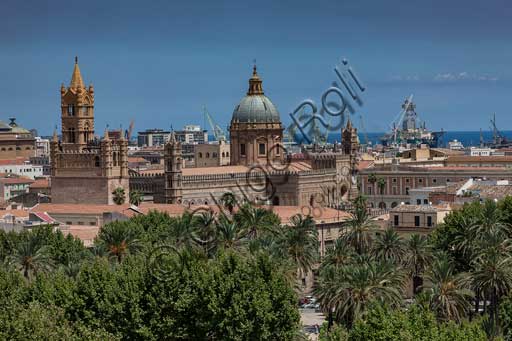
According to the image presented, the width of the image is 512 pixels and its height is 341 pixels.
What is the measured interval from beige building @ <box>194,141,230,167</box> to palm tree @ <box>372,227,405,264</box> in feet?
266

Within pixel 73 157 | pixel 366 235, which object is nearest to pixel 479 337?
pixel 366 235

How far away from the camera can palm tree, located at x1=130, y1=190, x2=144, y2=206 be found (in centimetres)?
10888

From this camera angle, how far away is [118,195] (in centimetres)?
10919

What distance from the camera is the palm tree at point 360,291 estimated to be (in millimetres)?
56891

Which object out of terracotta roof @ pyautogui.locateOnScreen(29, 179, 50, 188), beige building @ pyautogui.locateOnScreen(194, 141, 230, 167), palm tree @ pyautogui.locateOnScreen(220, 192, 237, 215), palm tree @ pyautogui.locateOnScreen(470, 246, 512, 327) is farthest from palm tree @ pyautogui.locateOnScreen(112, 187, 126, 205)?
palm tree @ pyautogui.locateOnScreen(470, 246, 512, 327)

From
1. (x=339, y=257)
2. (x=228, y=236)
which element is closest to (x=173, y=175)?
(x=228, y=236)

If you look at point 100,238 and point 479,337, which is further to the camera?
point 100,238

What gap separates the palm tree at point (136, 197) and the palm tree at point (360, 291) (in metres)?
50.6

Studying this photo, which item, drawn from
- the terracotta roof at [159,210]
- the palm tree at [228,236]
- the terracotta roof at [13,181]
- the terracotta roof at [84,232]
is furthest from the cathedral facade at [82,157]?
the palm tree at [228,236]

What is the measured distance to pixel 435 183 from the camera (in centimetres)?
13825

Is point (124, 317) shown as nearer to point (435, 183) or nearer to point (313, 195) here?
point (313, 195)

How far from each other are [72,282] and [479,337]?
1875 cm

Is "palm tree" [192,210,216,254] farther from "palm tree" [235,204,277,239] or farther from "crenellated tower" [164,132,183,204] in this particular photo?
"crenellated tower" [164,132,183,204]

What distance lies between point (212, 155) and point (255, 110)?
98.7 feet
